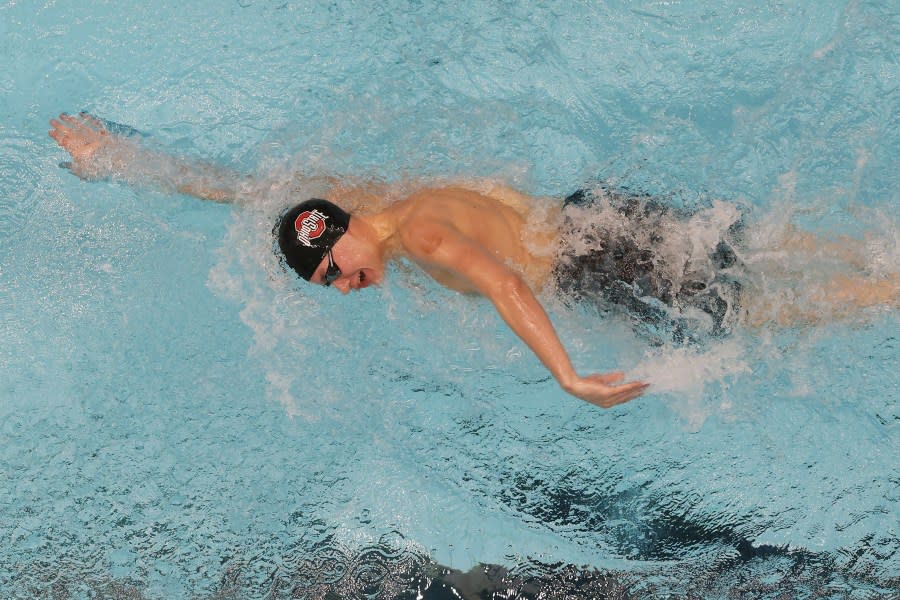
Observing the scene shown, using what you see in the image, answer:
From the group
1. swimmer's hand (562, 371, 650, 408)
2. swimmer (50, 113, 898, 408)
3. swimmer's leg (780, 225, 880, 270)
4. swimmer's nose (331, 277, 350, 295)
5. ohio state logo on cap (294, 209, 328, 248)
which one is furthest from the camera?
swimmer's leg (780, 225, 880, 270)

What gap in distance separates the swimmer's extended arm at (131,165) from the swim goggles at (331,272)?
3.17ft

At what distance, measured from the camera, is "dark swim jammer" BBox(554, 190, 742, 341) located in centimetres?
318

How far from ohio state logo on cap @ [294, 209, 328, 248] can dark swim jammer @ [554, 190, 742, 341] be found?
42.6 inches

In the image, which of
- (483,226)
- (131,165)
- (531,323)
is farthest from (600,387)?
(131,165)

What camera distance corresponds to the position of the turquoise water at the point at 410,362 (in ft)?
13.4

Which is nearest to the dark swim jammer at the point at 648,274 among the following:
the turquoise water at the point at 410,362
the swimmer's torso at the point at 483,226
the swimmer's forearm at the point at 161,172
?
the swimmer's torso at the point at 483,226

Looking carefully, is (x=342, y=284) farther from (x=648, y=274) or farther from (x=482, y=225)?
(x=648, y=274)

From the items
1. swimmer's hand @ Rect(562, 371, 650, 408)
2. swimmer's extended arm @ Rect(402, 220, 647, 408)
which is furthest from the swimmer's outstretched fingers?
swimmer's hand @ Rect(562, 371, 650, 408)

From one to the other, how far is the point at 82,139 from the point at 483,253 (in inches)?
92.7

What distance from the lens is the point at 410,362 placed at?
4.28 metres

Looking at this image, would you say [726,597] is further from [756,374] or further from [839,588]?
[756,374]

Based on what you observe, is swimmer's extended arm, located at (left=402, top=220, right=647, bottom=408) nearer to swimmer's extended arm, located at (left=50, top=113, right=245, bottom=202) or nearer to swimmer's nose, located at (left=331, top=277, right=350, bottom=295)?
swimmer's nose, located at (left=331, top=277, right=350, bottom=295)

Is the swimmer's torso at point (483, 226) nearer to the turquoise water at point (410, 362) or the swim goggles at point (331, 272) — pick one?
the swim goggles at point (331, 272)

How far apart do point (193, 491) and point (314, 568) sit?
878mm
